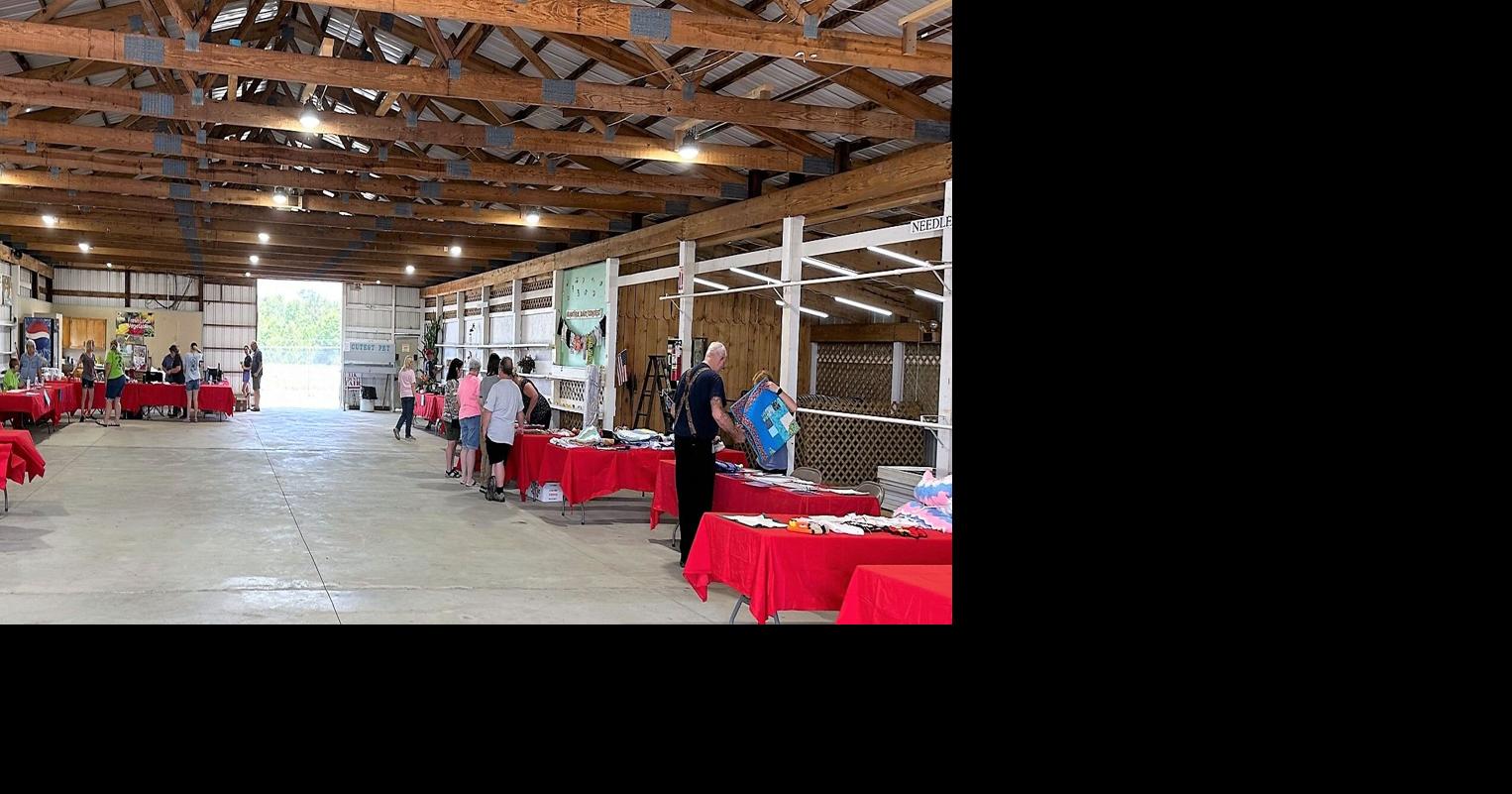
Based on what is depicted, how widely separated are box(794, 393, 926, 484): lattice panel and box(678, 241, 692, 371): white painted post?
1833mm

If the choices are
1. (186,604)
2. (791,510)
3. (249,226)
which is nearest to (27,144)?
(249,226)

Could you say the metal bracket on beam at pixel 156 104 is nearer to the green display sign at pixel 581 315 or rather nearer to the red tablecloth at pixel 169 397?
the green display sign at pixel 581 315

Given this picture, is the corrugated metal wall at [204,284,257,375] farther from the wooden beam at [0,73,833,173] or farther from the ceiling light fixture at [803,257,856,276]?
the ceiling light fixture at [803,257,856,276]

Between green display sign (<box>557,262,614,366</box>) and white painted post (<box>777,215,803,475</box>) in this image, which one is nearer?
white painted post (<box>777,215,803,475</box>)

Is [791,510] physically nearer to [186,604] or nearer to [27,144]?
[186,604]

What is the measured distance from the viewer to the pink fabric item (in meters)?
11.5

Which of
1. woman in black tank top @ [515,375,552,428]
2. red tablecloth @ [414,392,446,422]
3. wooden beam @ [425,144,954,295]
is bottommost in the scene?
red tablecloth @ [414,392,446,422]

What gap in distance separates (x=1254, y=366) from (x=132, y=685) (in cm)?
157

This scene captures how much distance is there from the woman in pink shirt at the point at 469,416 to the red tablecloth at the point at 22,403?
21.6ft

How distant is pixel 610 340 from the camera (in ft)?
51.3

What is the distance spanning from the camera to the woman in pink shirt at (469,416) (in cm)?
1159

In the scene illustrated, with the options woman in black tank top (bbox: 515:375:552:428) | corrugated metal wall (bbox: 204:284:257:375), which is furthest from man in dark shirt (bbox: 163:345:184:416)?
woman in black tank top (bbox: 515:375:552:428)

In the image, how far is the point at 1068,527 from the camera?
1963mm

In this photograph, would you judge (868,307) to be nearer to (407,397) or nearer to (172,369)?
(407,397)
